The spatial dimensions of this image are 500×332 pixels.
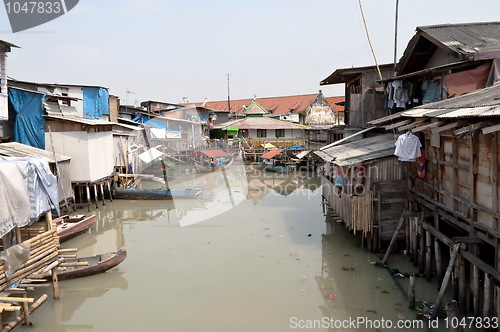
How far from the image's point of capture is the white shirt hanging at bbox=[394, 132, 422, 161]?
9961 millimetres

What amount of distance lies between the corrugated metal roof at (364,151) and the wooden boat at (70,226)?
9247 mm

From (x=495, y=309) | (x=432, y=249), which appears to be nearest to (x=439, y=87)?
(x=432, y=249)

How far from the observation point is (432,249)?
10180mm

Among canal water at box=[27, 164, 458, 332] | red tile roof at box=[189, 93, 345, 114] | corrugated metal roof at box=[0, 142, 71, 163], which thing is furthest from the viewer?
red tile roof at box=[189, 93, 345, 114]

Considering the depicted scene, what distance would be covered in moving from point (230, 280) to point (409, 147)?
19.8 feet

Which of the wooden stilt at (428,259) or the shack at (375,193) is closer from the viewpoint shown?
the wooden stilt at (428,259)

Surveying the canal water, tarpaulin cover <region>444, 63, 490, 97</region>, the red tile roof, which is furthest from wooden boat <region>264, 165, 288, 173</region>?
the red tile roof

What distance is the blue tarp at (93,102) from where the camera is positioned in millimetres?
24453

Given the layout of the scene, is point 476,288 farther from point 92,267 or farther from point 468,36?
point 92,267

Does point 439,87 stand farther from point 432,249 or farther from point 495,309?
point 495,309

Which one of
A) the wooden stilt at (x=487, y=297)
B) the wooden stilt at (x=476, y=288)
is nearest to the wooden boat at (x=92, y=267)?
the wooden stilt at (x=476, y=288)

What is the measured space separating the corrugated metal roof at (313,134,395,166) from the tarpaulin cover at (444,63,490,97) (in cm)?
240

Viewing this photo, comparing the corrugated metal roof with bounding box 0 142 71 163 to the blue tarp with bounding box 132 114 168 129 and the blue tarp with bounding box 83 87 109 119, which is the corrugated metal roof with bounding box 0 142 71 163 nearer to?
the blue tarp with bounding box 83 87 109 119

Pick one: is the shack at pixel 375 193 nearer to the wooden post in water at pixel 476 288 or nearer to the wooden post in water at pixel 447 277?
the wooden post in water at pixel 447 277
